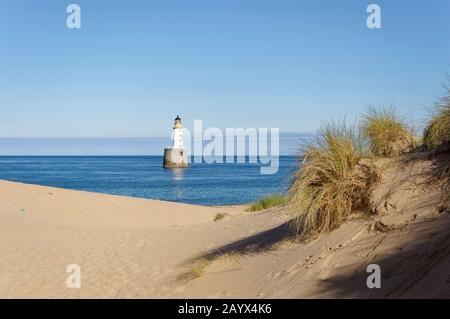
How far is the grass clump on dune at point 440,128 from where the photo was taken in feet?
25.8

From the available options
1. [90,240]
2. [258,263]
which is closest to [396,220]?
[258,263]

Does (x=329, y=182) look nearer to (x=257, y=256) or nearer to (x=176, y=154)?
(x=257, y=256)

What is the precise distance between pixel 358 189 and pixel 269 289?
7.03ft

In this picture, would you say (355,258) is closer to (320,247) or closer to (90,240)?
(320,247)

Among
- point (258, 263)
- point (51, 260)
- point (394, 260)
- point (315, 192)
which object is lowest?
point (51, 260)

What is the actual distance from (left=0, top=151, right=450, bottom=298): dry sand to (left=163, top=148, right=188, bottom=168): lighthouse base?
70.0 metres

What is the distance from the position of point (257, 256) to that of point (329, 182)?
189cm

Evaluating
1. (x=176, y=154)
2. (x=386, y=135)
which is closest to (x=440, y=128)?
(x=386, y=135)

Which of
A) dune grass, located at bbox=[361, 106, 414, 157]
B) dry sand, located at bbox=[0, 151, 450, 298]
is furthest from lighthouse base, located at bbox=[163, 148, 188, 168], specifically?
dune grass, located at bbox=[361, 106, 414, 157]

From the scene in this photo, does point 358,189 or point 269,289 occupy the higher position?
point 358,189

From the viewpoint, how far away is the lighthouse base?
8741 centimetres

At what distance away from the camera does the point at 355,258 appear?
6684 millimetres

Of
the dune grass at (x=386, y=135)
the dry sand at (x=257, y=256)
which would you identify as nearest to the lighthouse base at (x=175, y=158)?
the dry sand at (x=257, y=256)
